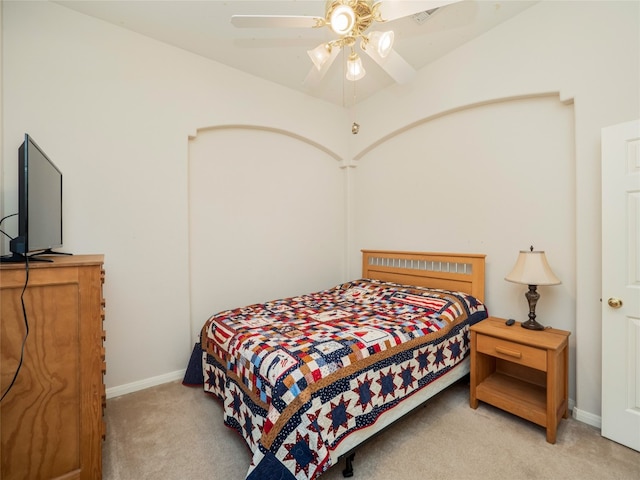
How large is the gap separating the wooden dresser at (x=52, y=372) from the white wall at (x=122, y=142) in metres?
1.14

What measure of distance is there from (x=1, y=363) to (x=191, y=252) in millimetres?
1690

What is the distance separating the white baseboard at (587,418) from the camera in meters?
2.01

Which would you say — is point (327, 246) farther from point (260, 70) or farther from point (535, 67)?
point (535, 67)

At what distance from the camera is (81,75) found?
234 cm

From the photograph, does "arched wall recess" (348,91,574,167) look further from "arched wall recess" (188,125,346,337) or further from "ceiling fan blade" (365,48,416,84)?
"ceiling fan blade" (365,48,416,84)

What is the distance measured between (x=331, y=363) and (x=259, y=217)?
214cm

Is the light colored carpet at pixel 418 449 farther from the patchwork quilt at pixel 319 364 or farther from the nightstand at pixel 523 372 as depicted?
the patchwork quilt at pixel 319 364

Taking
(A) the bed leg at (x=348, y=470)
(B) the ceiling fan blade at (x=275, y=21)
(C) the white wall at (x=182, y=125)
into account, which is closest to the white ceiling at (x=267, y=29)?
(C) the white wall at (x=182, y=125)

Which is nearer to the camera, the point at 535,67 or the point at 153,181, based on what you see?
the point at 535,67

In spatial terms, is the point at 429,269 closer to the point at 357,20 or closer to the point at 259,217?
the point at 259,217

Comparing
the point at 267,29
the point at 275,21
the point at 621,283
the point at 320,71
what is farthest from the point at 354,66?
the point at 621,283

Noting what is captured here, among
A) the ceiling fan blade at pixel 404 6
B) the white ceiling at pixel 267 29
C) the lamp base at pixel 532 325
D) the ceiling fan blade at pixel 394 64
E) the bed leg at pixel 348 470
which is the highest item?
the white ceiling at pixel 267 29

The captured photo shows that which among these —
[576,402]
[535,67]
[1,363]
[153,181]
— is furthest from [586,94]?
[1,363]

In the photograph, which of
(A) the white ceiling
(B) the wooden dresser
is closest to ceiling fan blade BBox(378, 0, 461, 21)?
(A) the white ceiling
